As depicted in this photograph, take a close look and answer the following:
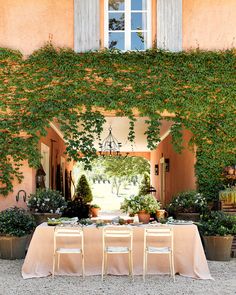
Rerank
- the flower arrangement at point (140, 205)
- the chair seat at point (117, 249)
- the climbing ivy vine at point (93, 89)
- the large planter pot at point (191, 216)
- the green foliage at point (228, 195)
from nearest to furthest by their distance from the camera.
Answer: the chair seat at point (117, 249) < the flower arrangement at point (140, 205) < the green foliage at point (228, 195) < the large planter pot at point (191, 216) < the climbing ivy vine at point (93, 89)

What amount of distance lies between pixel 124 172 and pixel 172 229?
20.2 meters

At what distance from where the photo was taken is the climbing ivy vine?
1014 cm

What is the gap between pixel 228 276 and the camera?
746 cm

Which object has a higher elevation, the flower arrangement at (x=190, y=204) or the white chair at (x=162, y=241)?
the flower arrangement at (x=190, y=204)

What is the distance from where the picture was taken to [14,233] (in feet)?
29.0

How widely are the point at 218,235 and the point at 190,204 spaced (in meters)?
1.22

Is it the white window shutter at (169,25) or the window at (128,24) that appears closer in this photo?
the white window shutter at (169,25)

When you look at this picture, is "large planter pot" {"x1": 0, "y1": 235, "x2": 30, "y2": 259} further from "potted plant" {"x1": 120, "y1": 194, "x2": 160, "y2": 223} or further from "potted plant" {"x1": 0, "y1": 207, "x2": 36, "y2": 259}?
"potted plant" {"x1": 120, "y1": 194, "x2": 160, "y2": 223}

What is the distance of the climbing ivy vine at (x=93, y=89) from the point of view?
10141mm

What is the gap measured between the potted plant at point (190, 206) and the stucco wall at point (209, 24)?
9.66 ft

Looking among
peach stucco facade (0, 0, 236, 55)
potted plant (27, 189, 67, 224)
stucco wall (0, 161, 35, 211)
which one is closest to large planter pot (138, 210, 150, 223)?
potted plant (27, 189, 67, 224)

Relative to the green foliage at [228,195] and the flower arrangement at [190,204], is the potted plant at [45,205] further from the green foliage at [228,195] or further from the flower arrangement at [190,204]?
the green foliage at [228,195]

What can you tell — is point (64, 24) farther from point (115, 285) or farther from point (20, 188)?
point (115, 285)

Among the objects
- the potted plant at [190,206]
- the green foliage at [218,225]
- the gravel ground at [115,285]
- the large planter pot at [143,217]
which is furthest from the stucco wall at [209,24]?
the gravel ground at [115,285]
